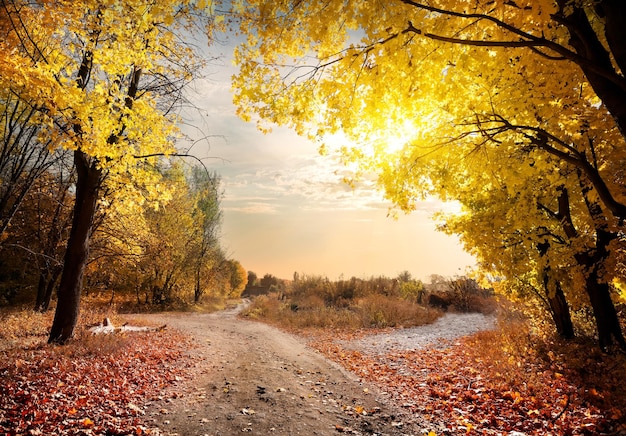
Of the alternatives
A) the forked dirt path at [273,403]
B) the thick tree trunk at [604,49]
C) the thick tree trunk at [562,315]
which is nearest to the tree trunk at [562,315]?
the thick tree trunk at [562,315]

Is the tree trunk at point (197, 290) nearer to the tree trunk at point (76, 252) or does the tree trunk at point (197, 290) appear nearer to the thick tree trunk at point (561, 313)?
the tree trunk at point (76, 252)

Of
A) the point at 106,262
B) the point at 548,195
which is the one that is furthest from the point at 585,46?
the point at 106,262

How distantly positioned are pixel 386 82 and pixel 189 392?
6711 millimetres

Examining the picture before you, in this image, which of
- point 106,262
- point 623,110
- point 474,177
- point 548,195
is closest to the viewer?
point 623,110

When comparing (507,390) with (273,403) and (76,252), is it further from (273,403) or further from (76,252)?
(76,252)

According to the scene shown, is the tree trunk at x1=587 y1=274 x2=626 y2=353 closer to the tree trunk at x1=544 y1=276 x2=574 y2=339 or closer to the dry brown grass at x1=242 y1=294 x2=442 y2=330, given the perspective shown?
the tree trunk at x1=544 y1=276 x2=574 y2=339

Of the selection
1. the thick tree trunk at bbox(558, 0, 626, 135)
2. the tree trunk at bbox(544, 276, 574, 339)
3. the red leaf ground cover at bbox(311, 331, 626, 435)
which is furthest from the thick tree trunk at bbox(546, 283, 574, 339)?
the thick tree trunk at bbox(558, 0, 626, 135)

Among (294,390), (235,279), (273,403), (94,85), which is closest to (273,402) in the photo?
(273,403)

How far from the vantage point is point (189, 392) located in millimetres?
6379

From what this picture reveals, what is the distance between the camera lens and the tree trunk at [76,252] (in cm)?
879

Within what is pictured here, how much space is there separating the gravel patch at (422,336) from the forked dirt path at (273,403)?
3477 mm

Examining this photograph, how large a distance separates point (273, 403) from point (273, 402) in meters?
0.04

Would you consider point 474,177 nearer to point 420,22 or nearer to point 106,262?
point 420,22

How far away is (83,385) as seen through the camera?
5.85 meters
